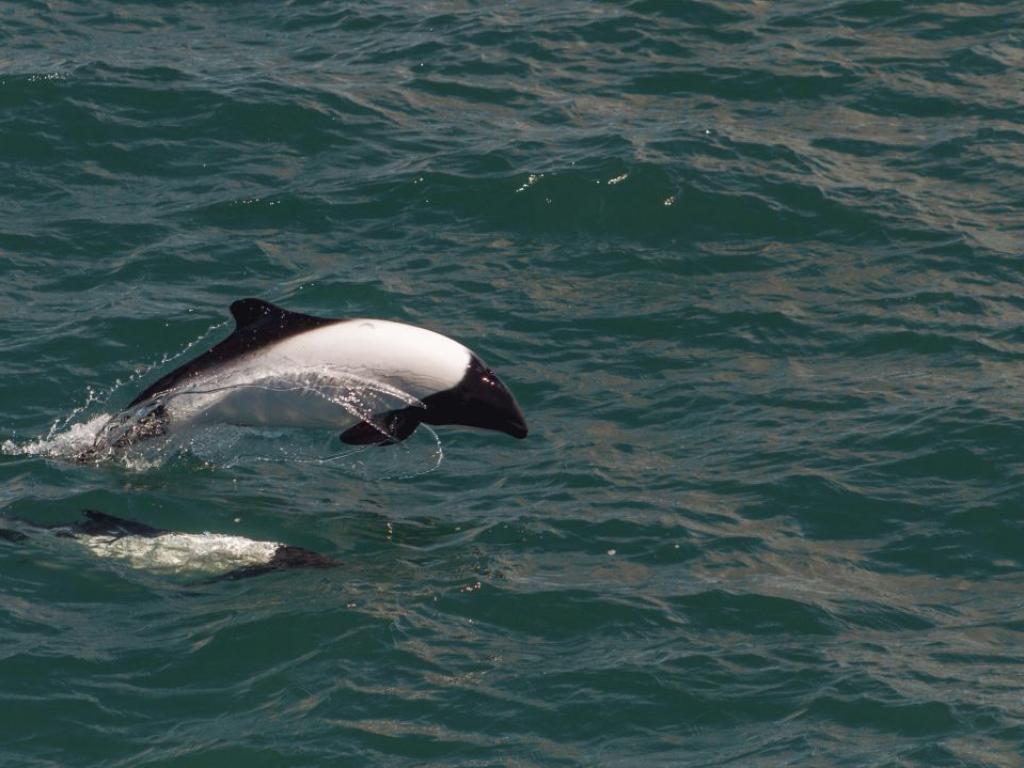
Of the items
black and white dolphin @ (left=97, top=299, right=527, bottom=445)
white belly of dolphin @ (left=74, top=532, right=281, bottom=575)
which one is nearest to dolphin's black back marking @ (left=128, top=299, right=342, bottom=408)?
black and white dolphin @ (left=97, top=299, right=527, bottom=445)

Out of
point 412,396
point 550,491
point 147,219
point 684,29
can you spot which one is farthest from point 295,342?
point 684,29

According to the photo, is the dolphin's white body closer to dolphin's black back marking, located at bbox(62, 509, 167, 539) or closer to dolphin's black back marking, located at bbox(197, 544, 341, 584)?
dolphin's black back marking, located at bbox(62, 509, 167, 539)

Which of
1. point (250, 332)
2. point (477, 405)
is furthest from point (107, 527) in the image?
point (477, 405)

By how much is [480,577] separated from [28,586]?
372 cm

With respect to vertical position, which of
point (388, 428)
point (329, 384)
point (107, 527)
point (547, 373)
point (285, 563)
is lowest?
point (285, 563)

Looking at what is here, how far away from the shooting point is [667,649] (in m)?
14.0

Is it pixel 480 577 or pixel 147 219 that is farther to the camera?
pixel 147 219

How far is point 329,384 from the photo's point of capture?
A: 1647cm

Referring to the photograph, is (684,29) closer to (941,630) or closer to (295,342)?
(295,342)

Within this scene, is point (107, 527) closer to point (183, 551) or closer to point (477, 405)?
point (183, 551)

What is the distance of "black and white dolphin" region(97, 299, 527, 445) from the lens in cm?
1644

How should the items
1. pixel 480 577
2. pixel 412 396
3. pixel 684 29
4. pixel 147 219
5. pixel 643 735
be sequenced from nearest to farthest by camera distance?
pixel 643 735
pixel 480 577
pixel 412 396
pixel 147 219
pixel 684 29

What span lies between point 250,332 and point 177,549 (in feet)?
7.34

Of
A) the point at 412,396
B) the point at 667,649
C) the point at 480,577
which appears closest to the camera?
the point at 667,649
